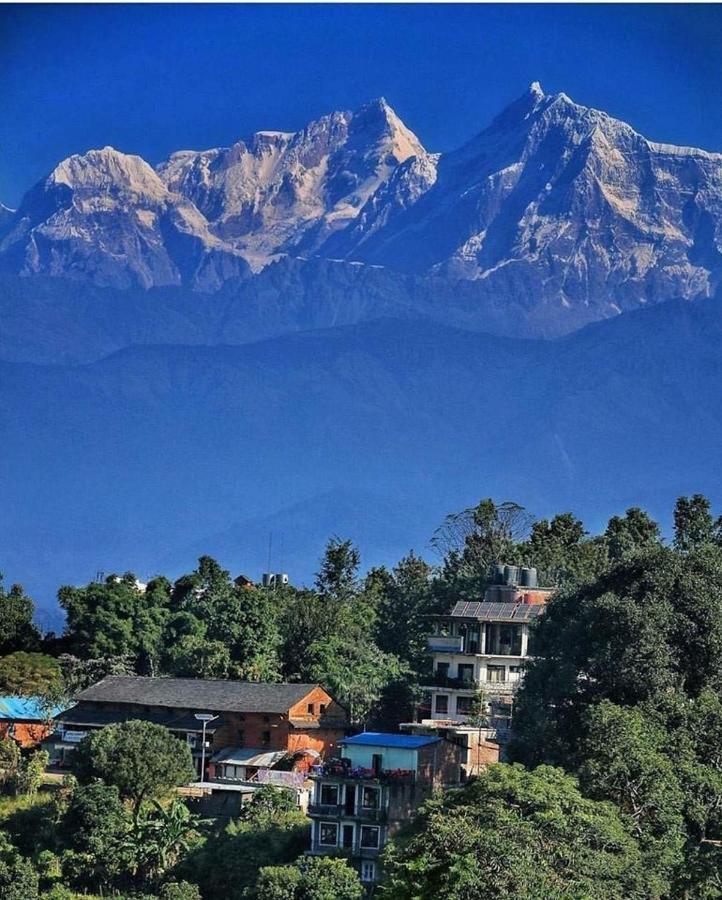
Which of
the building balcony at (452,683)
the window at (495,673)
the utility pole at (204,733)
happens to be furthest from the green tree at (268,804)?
the window at (495,673)

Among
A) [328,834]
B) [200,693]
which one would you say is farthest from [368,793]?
[200,693]

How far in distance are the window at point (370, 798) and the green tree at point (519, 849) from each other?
5466 mm

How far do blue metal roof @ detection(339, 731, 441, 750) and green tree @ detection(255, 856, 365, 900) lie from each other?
17.9ft

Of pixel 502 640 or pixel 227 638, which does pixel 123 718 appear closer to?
pixel 227 638

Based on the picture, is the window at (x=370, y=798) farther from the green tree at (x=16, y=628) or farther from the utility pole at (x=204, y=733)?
the green tree at (x=16, y=628)

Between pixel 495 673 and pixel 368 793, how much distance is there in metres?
13.9

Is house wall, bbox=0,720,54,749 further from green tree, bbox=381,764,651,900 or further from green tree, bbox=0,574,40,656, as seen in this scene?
A: green tree, bbox=381,764,651,900

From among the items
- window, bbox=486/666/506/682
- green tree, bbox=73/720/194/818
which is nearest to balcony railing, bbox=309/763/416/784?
green tree, bbox=73/720/194/818

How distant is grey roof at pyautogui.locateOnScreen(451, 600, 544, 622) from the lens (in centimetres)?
6576

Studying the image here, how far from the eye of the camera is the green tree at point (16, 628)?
77.8 m

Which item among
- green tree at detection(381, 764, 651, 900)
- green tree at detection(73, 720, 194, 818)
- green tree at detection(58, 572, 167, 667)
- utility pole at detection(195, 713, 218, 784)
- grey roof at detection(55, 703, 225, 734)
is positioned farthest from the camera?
green tree at detection(58, 572, 167, 667)

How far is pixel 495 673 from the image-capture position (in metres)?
66.5

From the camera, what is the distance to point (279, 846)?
53.9 meters

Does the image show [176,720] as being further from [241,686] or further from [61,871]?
[61,871]
